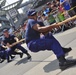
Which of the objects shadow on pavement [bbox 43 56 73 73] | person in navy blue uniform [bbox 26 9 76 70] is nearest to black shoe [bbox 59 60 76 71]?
person in navy blue uniform [bbox 26 9 76 70]

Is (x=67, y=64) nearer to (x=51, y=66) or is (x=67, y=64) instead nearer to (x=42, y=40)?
(x=51, y=66)

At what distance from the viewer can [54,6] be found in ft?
44.6

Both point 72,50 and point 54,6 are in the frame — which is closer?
point 72,50

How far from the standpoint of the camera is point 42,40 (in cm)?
564

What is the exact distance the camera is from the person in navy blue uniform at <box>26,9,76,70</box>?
537cm

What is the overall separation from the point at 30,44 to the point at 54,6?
8172mm

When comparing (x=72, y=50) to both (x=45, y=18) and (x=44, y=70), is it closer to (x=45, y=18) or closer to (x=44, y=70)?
(x=44, y=70)

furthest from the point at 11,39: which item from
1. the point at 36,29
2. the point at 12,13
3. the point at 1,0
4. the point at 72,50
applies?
the point at 1,0

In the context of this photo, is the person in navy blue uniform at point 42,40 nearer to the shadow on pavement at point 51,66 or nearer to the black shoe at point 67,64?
the black shoe at point 67,64

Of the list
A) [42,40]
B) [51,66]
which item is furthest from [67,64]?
[42,40]

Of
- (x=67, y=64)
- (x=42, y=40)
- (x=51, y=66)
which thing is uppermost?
(x=42, y=40)

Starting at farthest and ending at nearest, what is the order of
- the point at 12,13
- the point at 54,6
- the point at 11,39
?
the point at 12,13, the point at 54,6, the point at 11,39

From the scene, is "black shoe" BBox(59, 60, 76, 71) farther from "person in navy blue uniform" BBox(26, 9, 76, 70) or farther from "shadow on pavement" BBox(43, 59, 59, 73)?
"shadow on pavement" BBox(43, 59, 59, 73)

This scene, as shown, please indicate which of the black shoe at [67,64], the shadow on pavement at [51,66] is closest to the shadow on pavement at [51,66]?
the shadow on pavement at [51,66]
